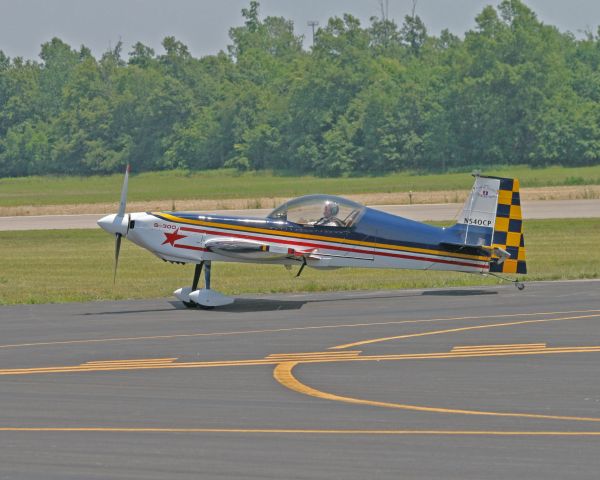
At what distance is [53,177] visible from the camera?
139500mm

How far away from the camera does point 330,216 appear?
23766 millimetres

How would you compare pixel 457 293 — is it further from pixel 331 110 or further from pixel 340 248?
pixel 331 110

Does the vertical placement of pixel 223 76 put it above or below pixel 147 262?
above

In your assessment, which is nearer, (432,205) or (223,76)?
(432,205)

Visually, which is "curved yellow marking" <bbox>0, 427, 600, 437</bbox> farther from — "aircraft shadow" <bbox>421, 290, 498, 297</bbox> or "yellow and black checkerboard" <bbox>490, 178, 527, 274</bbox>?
"aircraft shadow" <bbox>421, 290, 498, 297</bbox>

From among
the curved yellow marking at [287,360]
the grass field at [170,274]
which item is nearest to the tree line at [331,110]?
the grass field at [170,274]

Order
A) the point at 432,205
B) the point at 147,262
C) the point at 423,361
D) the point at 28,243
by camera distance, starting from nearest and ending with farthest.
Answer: the point at 423,361
the point at 147,262
the point at 28,243
the point at 432,205

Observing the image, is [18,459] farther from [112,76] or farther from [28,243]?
[112,76]

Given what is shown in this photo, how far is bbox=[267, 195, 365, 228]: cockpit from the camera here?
77.7ft

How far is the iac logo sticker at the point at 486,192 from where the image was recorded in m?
24.5

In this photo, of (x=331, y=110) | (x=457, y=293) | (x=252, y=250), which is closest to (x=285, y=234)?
(x=252, y=250)

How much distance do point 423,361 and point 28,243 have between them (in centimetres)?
2811

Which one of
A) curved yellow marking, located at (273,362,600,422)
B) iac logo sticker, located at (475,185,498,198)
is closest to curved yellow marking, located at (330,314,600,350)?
curved yellow marking, located at (273,362,600,422)

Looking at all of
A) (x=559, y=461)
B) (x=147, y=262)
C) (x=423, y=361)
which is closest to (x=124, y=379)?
(x=423, y=361)
